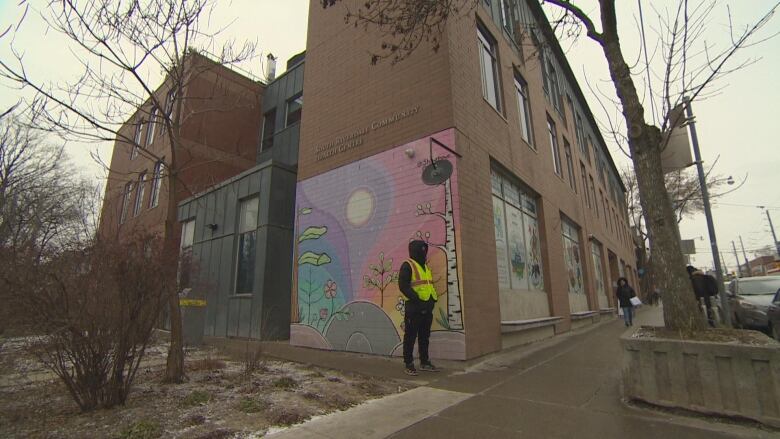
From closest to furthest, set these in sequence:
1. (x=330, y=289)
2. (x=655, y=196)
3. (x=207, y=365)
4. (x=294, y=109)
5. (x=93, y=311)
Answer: (x=93, y=311), (x=655, y=196), (x=207, y=365), (x=330, y=289), (x=294, y=109)

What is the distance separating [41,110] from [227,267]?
7060 millimetres

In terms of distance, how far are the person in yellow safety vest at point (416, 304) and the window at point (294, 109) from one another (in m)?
9.85

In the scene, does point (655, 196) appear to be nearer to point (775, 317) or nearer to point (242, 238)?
point (775, 317)

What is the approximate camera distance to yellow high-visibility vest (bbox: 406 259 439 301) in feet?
18.8

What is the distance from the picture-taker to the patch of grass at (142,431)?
322 cm

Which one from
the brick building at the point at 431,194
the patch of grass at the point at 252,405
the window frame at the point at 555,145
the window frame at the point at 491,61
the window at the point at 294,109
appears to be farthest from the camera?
the window frame at the point at 555,145

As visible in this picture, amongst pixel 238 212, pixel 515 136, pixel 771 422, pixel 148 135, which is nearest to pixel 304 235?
pixel 238 212

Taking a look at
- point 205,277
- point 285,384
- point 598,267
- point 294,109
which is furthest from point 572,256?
point 205,277

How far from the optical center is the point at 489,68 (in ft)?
33.4

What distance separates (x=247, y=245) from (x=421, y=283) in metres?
7.16

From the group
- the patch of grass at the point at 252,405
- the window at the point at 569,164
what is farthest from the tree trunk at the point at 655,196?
the window at the point at 569,164

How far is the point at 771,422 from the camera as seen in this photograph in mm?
3150

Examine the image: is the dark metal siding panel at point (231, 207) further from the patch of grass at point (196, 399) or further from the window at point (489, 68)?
the window at point (489, 68)

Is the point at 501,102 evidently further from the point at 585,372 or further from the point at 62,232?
the point at 62,232
